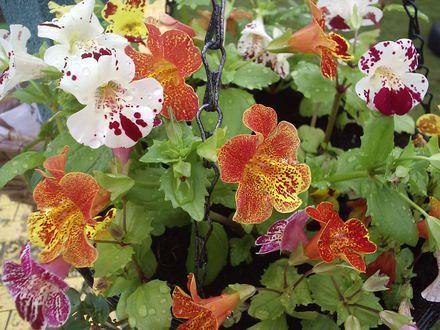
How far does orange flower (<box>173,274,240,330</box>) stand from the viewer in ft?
1.63

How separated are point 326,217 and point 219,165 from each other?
0.42ft

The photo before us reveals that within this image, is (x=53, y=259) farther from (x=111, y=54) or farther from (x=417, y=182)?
(x=417, y=182)

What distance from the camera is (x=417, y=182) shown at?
1.99ft

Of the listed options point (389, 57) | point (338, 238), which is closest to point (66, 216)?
point (338, 238)

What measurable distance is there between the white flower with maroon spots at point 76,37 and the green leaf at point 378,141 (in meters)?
0.28

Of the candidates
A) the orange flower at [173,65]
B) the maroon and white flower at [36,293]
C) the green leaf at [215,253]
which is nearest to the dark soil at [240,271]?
the green leaf at [215,253]

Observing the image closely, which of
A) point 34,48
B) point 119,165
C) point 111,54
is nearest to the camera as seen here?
point 111,54

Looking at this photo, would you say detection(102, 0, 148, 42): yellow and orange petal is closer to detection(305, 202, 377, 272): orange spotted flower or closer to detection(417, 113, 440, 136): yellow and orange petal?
detection(305, 202, 377, 272): orange spotted flower

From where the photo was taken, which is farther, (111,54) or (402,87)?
(402,87)

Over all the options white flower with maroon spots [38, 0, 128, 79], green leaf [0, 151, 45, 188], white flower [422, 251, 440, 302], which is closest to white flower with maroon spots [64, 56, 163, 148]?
white flower with maroon spots [38, 0, 128, 79]

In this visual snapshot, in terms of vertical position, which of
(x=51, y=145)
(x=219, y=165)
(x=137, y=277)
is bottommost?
(x=137, y=277)

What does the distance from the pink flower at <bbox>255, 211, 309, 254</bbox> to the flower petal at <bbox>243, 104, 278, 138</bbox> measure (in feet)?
0.34

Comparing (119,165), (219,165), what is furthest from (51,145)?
(219,165)

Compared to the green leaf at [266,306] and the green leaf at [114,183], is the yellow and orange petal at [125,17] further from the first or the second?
the green leaf at [266,306]
